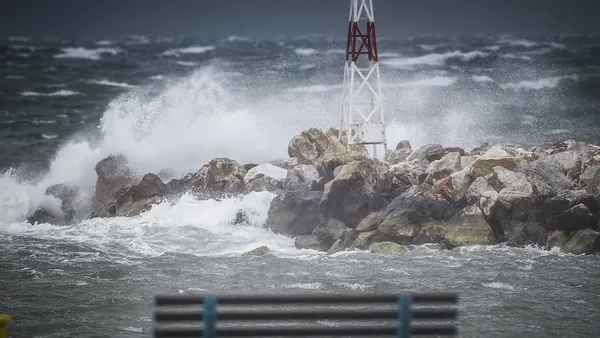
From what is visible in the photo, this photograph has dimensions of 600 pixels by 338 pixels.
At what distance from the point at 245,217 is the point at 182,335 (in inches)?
693

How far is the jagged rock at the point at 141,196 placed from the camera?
87.6 ft

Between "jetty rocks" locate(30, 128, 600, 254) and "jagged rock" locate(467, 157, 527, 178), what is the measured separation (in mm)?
27

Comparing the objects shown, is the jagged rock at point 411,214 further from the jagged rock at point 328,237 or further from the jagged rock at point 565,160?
the jagged rock at point 565,160

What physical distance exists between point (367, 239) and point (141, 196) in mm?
→ 8048

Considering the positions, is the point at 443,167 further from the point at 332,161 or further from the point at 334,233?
the point at 334,233

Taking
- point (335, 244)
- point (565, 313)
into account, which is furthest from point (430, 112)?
point (565, 313)

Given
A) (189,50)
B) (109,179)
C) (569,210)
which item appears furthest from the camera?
(189,50)

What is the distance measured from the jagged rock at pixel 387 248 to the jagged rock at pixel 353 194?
1460 mm

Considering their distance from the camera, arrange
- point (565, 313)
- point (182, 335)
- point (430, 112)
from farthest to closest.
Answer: point (430, 112) < point (565, 313) < point (182, 335)

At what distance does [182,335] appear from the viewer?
8008mm

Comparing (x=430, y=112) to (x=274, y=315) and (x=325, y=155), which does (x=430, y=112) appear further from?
(x=274, y=315)

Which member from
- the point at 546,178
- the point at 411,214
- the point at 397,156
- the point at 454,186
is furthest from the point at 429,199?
the point at 397,156

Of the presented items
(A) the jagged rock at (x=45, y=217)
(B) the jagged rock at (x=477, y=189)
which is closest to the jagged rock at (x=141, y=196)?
(A) the jagged rock at (x=45, y=217)

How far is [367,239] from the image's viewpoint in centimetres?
2244
